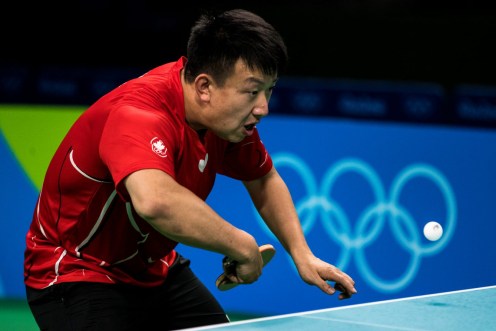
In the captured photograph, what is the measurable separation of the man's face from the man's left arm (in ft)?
1.76

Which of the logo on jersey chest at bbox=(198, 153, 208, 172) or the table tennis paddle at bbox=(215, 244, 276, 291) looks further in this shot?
the logo on jersey chest at bbox=(198, 153, 208, 172)

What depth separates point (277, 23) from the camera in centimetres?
806

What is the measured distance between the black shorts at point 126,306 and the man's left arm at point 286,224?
1.19 feet

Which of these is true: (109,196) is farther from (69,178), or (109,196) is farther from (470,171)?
(470,171)

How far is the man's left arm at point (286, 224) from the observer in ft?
10.8

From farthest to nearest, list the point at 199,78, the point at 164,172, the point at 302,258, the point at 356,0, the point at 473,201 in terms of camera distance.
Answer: the point at 356,0 → the point at 473,201 → the point at 302,258 → the point at 199,78 → the point at 164,172

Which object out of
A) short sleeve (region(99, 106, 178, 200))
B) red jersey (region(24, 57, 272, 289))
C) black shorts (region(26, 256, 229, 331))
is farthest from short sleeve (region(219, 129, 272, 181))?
short sleeve (region(99, 106, 178, 200))

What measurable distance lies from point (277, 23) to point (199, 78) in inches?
200

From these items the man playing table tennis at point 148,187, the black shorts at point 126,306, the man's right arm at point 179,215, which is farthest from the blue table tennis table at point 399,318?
the black shorts at point 126,306

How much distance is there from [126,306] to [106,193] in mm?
412

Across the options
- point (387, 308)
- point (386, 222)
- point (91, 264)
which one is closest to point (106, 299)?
point (91, 264)

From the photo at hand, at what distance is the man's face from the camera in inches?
118

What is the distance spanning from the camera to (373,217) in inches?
237

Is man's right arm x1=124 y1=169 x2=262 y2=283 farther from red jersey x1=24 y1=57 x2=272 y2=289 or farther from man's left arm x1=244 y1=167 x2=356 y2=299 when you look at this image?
man's left arm x1=244 y1=167 x2=356 y2=299
